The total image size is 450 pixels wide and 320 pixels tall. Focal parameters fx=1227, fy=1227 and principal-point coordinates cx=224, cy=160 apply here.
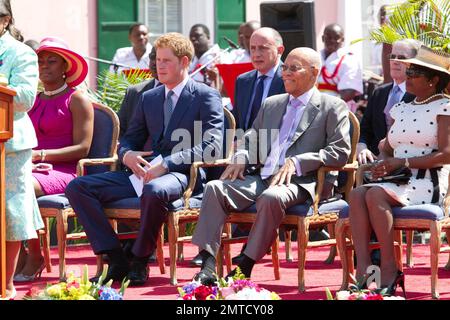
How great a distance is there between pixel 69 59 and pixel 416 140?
8.93ft

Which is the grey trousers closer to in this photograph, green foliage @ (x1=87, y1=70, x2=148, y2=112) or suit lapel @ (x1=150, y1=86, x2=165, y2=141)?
suit lapel @ (x1=150, y1=86, x2=165, y2=141)

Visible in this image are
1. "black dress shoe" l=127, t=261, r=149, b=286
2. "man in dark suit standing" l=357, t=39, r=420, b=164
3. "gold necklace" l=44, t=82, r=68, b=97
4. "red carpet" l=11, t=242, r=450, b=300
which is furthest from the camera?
"man in dark suit standing" l=357, t=39, r=420, b=164

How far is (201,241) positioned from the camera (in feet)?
26.7

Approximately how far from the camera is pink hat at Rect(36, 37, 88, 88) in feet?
29.2

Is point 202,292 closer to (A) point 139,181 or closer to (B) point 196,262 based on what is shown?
(A) point 139,181

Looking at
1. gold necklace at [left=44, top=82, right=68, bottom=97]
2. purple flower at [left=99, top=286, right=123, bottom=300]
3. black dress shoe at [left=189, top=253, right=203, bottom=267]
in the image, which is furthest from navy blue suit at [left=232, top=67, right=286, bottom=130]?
purple flower at [left=99, top=286, right=123, bottom=300]

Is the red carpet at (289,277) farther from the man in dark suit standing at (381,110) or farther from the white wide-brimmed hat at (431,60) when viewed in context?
the white wide-brimmed hat at (431,60)

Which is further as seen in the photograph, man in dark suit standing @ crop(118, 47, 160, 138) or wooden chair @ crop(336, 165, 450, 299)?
man in dark suit standing @ crop(118, 47, 160, 138)

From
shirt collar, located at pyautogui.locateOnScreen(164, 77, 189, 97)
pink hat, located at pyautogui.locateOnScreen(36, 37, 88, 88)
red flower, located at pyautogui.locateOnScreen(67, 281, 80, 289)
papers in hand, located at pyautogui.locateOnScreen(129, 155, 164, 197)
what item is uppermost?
pink hat, located at pyautogui.locateOnScreen(36, 37, 88, 88)

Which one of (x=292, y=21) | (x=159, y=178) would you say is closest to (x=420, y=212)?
(x=159, y=178)

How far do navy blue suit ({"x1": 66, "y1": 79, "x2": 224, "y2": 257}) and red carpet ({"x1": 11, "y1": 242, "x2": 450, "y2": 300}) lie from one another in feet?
1.29

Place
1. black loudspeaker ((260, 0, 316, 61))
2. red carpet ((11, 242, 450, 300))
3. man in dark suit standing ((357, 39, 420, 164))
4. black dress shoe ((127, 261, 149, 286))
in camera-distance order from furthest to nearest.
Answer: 1. black loudspeaker ((260, 0, 316, 61))
2. man in dark suit standing ((357, 39, 420, 164))
3. black dress shoe ((127, 261, 149, 286))
4. red carpet ((11, 242, 450, 300))
